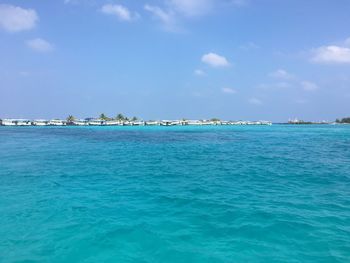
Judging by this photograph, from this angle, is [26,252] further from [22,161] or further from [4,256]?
[22,161]

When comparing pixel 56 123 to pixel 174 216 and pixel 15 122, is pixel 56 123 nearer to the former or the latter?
pixel 15 122

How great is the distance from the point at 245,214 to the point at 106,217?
4561 mm

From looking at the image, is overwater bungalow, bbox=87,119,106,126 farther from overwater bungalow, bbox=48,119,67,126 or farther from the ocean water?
the ocean water

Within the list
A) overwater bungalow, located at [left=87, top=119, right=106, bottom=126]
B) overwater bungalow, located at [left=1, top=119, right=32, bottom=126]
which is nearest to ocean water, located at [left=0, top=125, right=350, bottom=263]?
overwater bungalow, located at [left=1, top=119, right=32, bottom=126]

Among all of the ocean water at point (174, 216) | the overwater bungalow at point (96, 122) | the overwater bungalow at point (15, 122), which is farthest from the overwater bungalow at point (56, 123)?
the ocean water at point (174, 216)

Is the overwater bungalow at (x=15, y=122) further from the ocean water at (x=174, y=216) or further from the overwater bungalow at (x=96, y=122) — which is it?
the ocean water at (x=174, y=216)

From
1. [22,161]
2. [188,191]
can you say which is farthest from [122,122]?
[188,191]

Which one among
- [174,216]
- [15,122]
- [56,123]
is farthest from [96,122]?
[174,216]

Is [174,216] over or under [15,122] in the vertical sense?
under

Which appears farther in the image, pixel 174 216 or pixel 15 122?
pixel 15 122

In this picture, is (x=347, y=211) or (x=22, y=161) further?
(x=22, y=161)

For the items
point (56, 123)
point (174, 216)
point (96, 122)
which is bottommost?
point (174, 216)

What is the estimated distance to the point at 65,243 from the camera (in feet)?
26.2

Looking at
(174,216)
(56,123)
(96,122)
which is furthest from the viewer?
(96,122)
